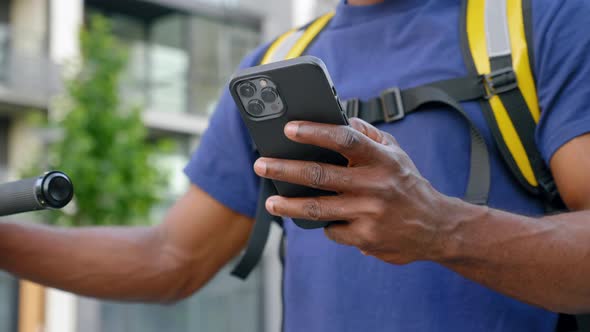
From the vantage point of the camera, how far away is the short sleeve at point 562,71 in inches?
57.1

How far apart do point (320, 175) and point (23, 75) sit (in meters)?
15.4

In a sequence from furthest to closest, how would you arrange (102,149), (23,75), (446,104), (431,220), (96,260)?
(23,75), (102,149), (96,260), (446,104), (431,220)

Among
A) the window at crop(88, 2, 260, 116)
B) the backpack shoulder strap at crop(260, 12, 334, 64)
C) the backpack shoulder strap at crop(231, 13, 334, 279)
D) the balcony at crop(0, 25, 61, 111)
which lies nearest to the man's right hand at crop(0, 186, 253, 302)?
the backpack shoulder strap at crop(231, 13, 334, 279)

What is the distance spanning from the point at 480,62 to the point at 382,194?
0.57 metres

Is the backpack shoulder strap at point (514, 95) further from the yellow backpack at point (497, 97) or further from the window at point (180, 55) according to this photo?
the window at point (180, 55)

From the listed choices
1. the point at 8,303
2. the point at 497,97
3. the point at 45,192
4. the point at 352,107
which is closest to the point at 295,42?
the point at 352,107

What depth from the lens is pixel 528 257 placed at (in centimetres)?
130

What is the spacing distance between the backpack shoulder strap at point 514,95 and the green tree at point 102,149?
9677 mm

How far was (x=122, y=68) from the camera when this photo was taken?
38.6 feet

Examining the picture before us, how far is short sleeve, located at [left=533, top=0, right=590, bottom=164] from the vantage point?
145 centimetres

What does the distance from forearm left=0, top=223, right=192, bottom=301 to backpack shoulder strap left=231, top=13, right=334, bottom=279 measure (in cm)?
19

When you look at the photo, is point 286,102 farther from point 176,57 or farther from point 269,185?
point 176,57

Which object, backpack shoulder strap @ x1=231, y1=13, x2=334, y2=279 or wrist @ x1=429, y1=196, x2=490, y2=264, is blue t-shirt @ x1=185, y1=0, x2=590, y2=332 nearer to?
backpack shoulder strap @ x1=231, y1=13, x2=334, y2=279

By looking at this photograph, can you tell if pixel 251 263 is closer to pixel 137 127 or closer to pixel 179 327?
pixel 179 327
